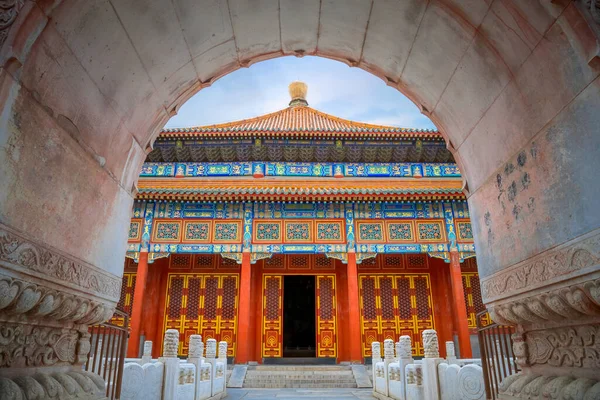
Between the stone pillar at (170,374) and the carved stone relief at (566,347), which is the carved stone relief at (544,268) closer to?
the carved stone relief at (566,347)

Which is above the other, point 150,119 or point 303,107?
point 303,107

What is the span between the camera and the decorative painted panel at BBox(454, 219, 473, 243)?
1362 cm

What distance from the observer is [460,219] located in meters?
13.9

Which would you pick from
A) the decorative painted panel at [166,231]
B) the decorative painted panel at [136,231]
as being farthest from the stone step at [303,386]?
the decorative painted panel at [136,231]

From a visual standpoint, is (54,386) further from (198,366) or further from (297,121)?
(297,121)

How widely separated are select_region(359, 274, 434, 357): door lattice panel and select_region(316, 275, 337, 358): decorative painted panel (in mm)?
1040

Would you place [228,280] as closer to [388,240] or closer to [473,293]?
[388,240]

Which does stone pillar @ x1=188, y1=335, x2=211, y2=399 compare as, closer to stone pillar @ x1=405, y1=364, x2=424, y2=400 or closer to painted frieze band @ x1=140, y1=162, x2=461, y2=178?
stone pillar @ x1=405, y1=364, x2=424, y2=400

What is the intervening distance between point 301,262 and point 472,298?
6.31 metres

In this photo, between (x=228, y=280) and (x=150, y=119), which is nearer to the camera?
(x=150, y=119)

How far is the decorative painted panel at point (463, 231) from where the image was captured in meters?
13.6

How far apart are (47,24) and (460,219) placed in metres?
13.7

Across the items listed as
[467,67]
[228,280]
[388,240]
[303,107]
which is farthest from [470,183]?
[303,107]

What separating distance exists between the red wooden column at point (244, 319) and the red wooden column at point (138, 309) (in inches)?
122
